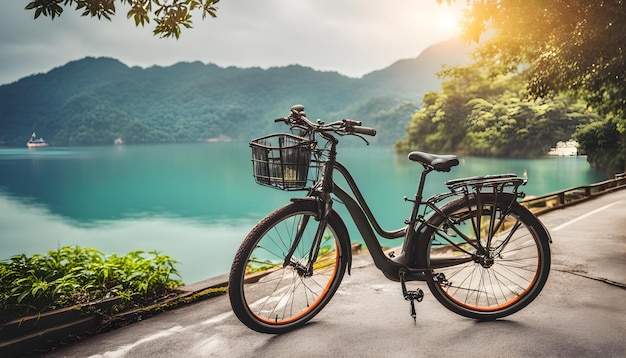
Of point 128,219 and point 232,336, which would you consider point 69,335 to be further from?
point 128,219

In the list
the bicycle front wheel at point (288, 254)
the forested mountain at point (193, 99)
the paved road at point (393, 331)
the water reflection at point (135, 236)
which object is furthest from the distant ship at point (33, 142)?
the bicycle front wheel at point (288, 254)

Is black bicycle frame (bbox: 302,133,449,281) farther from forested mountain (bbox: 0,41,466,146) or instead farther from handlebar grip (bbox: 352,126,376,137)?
forested mountain (bbox: 0,41,466,146)

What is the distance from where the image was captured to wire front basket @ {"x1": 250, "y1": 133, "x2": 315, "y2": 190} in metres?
2.15

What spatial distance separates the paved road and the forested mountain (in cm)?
4773

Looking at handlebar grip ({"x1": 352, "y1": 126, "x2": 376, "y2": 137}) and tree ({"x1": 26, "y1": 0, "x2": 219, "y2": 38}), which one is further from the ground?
tree ({"x1": 26, "y1": 0, "x2": 219, "y2": 38})

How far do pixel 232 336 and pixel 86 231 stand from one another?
4182cm

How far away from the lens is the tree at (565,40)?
535 cm

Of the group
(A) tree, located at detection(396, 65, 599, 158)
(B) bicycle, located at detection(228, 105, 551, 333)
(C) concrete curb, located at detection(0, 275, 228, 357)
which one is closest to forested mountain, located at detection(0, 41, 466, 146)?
(A) tree, located at detection(396, 65, 599, 158)

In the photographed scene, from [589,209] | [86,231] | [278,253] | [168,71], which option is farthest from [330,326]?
[168,71]

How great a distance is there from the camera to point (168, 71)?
9412 cm

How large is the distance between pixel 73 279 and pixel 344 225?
1598mm

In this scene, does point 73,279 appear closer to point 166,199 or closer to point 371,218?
point 371,218

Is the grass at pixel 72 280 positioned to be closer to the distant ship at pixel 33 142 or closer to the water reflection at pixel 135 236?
the water reflection at pixel 135 236

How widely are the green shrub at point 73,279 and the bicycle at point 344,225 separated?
772 millimetres
